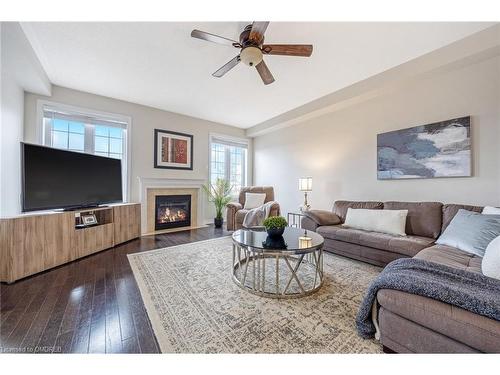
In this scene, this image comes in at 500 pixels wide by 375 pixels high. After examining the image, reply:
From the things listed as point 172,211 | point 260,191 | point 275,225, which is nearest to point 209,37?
point 275,225

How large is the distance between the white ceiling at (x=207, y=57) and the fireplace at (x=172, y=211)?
81.8 inches

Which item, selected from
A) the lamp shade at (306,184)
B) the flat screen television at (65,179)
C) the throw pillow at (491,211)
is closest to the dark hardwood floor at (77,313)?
the flat screen television at (65,179)

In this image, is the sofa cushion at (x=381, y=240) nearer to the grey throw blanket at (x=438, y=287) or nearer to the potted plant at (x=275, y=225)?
the grey throw blanket at (x=438, y=287)

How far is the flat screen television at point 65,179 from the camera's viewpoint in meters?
2.34

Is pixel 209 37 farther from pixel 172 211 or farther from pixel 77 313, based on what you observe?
pixel 172 211

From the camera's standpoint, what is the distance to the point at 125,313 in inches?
62.4

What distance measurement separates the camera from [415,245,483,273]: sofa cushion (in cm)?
154

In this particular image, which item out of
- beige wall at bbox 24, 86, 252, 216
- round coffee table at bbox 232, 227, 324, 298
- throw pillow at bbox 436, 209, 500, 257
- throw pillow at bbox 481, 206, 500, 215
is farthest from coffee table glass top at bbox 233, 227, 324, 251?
beige wall at bbox 24, 86, 252, 216

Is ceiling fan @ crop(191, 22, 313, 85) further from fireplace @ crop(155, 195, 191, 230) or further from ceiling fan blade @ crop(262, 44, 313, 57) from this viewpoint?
fireplace @ crop(155, 195, 191, 230)

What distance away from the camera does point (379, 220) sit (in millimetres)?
2680

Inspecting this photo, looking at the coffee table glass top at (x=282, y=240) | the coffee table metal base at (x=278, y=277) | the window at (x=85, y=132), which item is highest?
the window at (x=85, y=132)

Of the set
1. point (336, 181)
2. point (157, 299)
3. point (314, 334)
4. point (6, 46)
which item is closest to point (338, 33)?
point (336, 181)
